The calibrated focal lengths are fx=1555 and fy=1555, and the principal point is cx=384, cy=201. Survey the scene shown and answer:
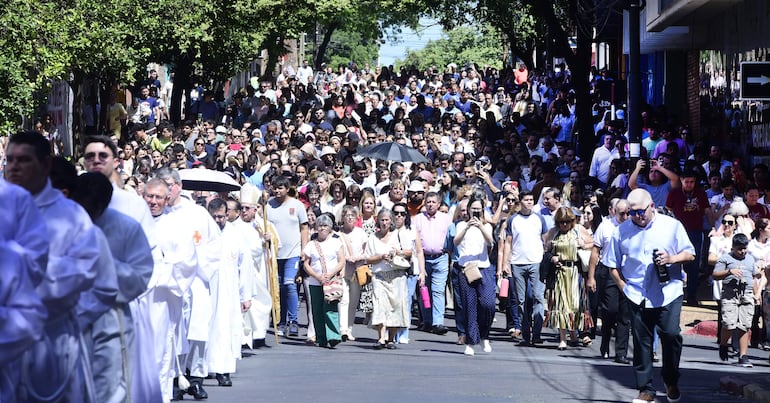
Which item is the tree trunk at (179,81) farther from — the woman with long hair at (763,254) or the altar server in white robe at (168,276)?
the altar server in white robe at (168,276)

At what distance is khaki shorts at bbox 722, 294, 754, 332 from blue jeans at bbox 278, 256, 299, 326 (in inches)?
204

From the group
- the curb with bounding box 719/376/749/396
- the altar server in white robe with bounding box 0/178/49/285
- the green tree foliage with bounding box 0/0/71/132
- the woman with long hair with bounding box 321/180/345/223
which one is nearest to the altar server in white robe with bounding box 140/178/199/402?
the altar server in white robe with bounding box 0/178/49/285

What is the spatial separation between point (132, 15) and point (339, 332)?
17.4 metres

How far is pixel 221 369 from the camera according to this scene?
14359 mm

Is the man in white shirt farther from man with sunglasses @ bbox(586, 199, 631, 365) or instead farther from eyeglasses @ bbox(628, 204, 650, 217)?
eyeglasses @ bbox(628, 204, 650, 217)

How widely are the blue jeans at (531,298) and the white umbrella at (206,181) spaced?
3.84 m

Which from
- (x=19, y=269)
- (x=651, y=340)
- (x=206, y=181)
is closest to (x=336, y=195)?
(x=206, y=181)

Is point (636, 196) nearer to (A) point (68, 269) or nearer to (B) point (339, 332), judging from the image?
(B) point (339, 332)

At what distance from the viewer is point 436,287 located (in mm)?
19734

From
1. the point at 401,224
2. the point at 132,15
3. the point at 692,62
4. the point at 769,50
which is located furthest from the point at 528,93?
the point at 401,224

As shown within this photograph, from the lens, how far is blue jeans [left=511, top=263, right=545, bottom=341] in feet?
60.7

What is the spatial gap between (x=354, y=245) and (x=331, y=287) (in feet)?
3.01

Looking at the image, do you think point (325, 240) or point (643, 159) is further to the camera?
point (643, 159)

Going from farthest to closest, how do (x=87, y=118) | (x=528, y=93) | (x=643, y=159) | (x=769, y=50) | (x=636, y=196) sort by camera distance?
1. (x=528, y=93)
2. (x=87, y=118)
3. (x=769, y=50)
4. (x=643, y=159)
5. (x=636, y=196)
